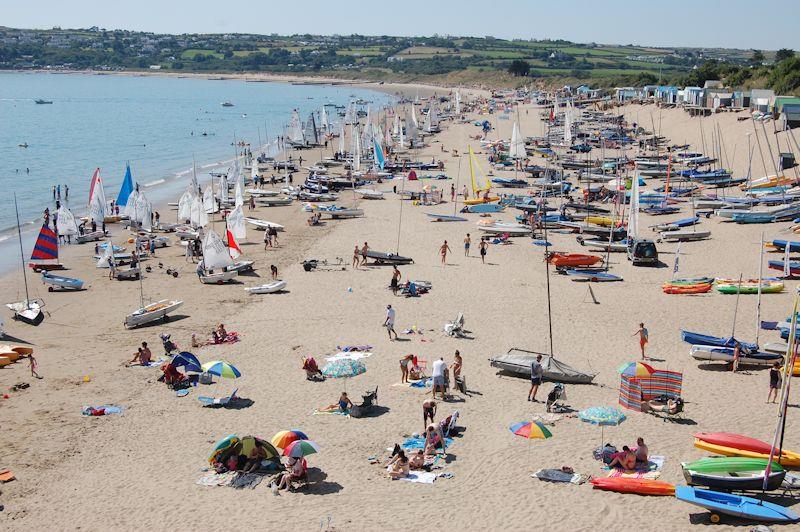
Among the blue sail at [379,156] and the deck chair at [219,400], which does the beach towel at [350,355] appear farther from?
the blue sail at [379,156]

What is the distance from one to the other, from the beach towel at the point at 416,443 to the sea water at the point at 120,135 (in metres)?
26.9

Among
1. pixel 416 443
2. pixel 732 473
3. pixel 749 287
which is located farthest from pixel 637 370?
pixel 749 287

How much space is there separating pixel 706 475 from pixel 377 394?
25.6 ft

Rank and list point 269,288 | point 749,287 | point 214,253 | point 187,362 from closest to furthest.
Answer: point 187,362
point 749,287
point 269,288
point 214,253

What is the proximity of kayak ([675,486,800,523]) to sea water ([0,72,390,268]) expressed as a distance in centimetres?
3238

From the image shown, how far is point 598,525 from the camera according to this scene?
12680mm

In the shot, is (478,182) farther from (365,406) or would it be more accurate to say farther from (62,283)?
(365,406)

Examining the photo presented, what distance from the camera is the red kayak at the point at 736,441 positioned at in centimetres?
1427

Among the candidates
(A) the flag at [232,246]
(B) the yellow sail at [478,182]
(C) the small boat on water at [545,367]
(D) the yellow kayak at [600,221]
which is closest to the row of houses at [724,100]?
(D) the yellow kayak at [600,221]

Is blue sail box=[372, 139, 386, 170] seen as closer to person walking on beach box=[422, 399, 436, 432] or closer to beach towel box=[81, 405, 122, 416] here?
beach towel box=[81, 405, 122, 416]

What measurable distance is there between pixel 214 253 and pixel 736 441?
2050cm

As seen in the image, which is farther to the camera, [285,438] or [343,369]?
[343,369]

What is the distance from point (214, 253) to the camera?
99.0 ft

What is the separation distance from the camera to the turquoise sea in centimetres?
5684
